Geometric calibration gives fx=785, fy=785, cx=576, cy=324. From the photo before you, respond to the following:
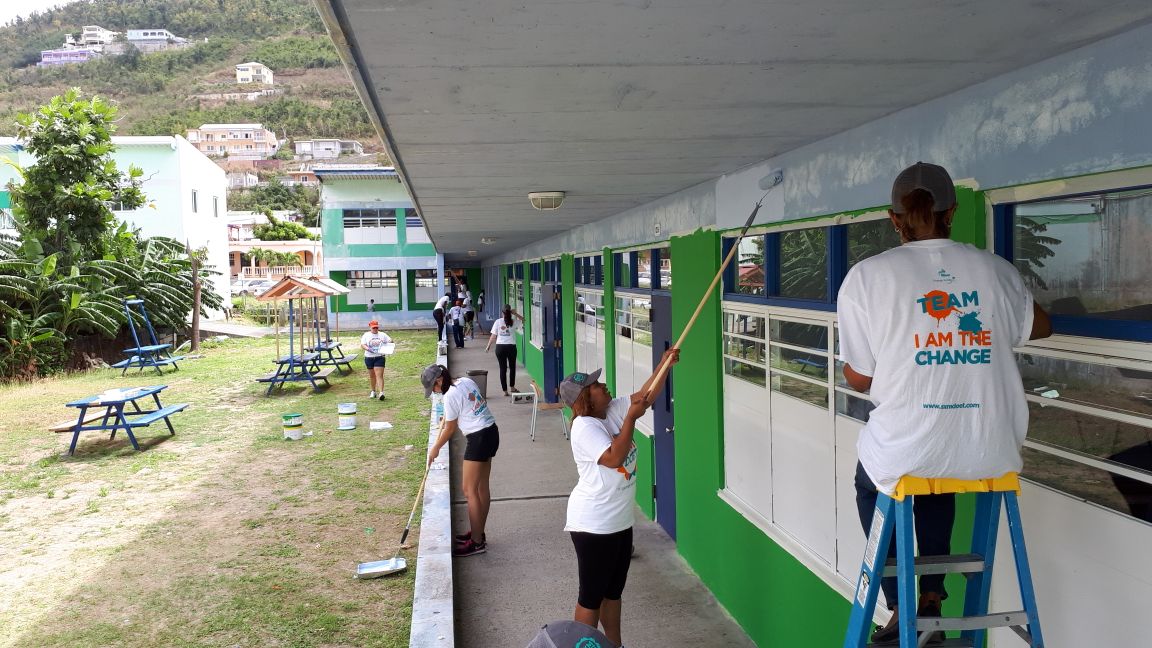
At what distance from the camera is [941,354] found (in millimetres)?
2213

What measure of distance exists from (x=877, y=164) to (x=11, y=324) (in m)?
22.3

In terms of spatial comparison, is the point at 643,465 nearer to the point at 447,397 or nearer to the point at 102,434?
the point at 447,397

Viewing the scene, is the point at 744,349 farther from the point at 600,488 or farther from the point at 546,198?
the point at 546,198

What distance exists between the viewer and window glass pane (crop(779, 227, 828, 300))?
4469 millimetres

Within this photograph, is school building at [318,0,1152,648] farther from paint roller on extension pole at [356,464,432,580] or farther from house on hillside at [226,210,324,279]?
house on hillside at [226,210,324,279]

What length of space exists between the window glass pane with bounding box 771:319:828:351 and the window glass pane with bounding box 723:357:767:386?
1.23 feet

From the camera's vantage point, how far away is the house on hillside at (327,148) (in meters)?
146

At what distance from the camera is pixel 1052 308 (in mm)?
2752

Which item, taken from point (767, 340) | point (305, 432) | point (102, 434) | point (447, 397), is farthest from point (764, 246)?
point (102, 434)

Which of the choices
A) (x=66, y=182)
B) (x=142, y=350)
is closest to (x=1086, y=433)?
(x=142, y=350)

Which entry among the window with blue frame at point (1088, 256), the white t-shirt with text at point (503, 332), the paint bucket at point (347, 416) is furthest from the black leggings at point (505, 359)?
the window with blue frame at point (1088, 256)

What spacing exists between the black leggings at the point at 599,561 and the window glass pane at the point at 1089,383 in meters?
2.60

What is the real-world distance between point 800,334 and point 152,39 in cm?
20316

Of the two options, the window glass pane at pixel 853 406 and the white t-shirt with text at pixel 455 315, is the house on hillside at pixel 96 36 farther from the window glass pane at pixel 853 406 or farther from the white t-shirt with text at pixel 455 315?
the window glass pane at pixel 853 406
